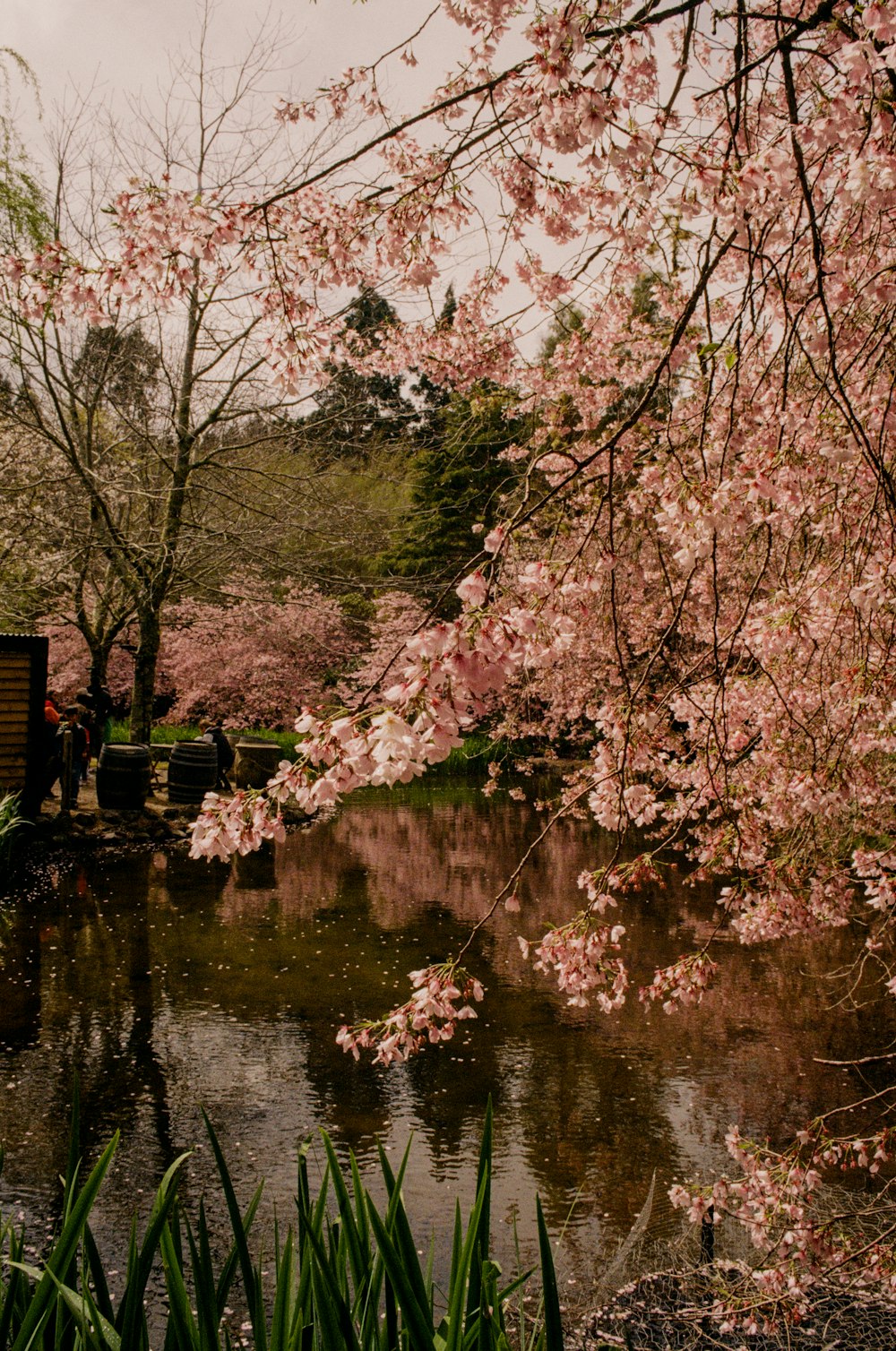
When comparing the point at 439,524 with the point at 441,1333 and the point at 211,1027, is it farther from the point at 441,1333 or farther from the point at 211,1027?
the point at 441,1333

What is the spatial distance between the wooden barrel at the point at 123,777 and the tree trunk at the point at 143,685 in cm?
237

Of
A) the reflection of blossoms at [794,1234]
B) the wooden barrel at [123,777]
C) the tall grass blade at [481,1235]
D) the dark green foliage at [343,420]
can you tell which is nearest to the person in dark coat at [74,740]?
the wooden barrel at [123,777]

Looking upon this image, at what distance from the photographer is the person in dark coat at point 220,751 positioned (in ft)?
48.4

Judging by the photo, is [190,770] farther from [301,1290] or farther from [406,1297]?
[406,1297]

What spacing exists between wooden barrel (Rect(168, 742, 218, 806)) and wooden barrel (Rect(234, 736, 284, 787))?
77.3 inches

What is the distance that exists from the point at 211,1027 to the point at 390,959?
1.89 metres

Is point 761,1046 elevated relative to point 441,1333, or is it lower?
lower

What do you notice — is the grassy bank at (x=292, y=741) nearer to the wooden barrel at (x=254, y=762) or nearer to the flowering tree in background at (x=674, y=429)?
the wooden barrel at (x=254, y=762)

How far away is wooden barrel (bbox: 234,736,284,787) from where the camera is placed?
1592 cm

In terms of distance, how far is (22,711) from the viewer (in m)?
10.8

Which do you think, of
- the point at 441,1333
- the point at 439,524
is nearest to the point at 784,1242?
the point at 441,1333

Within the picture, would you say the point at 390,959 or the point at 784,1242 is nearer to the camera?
the point at 784,1242

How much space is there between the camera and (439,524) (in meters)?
23.5

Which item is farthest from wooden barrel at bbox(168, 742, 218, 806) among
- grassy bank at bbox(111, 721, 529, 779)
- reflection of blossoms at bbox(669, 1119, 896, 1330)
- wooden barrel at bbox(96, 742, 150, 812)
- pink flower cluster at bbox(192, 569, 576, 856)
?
pink flower cluster at bbox(192, 569, 576, 856)
